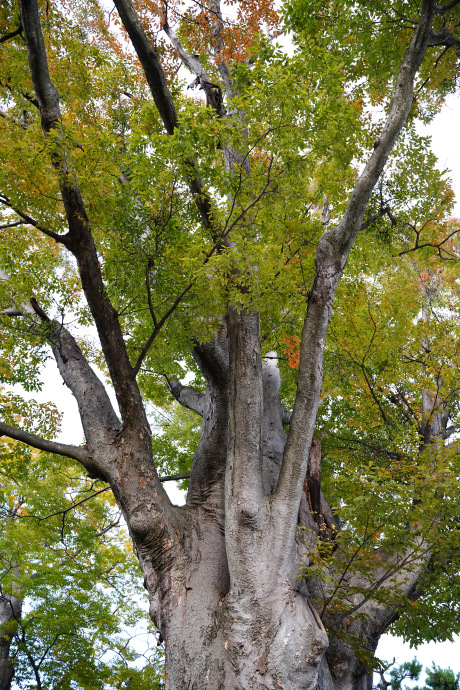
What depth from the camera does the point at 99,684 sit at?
7.10 metres

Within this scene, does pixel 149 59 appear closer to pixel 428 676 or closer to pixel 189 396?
pixel 189 396

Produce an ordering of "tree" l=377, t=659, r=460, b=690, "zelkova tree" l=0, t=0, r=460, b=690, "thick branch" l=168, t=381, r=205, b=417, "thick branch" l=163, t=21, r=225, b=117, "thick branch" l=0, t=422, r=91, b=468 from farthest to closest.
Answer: "tree" l=377, t=659, r=460, b=690 → "thick branch" l=168, t=381, r=205, b=417 → "thick branch" l=163, t=21, r=225, b=117 → "thick branch" l=0, t=422, r=91, b=468 → "zelkova tree" l=0, t=0, r=460, b=690

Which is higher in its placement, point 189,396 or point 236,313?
point 189,396

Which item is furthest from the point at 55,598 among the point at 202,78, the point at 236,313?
the point at 202,78

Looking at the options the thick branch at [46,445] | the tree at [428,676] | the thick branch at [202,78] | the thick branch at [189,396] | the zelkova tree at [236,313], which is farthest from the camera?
the tree at [428,676]

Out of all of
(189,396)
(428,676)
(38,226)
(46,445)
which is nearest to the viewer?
(38,226)

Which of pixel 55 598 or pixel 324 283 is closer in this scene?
pixel 324 283

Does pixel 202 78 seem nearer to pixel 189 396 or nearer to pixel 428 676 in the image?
pixel 189 396

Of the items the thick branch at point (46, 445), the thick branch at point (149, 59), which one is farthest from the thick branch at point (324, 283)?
the thick branch at point (46, 445)

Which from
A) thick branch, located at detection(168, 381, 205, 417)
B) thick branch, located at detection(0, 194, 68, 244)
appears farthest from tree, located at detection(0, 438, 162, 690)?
thick branch, located at detection(0, 194, 68, 244)

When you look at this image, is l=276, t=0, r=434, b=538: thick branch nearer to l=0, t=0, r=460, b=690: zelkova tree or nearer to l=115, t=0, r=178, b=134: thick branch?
l=0, t=0, r=460, b=690: zelkova tree

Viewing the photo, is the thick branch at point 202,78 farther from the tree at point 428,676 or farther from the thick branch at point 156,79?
the tree at point 428,676

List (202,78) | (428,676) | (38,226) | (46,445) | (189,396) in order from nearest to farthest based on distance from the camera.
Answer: (38,226) < (46,445) < (202,78) < (189,396) < (428,676)

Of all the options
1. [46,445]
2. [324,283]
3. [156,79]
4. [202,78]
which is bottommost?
[46,445]
